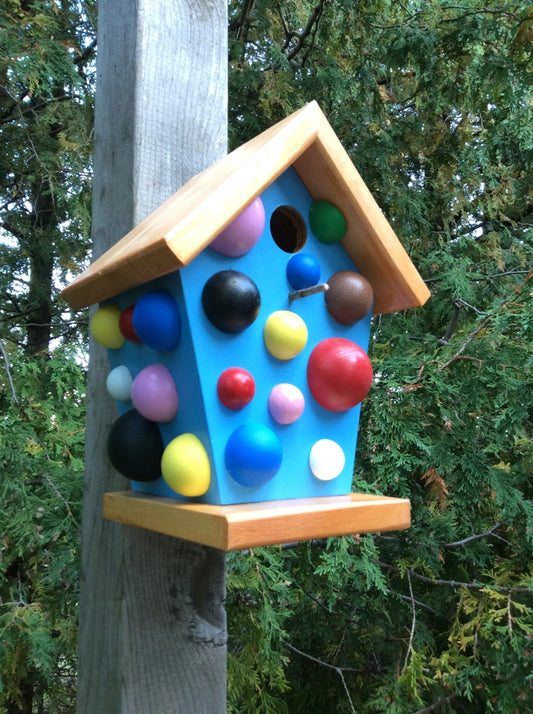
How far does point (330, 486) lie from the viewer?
0.97m

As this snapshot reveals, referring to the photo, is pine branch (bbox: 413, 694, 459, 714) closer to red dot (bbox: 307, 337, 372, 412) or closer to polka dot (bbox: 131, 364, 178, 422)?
red dot (bbox: 307, 337, 372, 412)

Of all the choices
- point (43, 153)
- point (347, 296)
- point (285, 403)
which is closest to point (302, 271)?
point (347, 296)

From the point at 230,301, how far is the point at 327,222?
261mm

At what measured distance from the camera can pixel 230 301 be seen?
0.83 metres

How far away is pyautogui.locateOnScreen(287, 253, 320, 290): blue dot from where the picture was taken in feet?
3.12

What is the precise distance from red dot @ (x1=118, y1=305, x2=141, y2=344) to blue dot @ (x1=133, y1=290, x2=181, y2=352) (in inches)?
2.9

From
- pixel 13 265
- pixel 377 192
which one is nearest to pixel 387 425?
pixel 377 192

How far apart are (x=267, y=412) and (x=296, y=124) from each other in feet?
1.38

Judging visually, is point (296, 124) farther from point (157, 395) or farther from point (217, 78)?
point (157, 395)

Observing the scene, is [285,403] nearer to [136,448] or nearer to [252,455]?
[252,455]

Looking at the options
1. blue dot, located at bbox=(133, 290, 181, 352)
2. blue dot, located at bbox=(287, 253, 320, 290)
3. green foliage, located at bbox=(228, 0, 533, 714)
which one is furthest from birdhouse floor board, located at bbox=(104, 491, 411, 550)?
green foliage, located at bbox=(228, 0, 533, 714)

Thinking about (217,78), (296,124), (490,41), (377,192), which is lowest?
(296,124)

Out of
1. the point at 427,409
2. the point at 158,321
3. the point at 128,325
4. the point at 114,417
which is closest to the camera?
the point at 158,321

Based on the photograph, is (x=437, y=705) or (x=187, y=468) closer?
(x=187, y=468)
